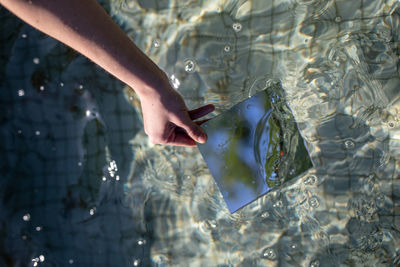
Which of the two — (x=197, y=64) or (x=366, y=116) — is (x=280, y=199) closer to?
(x=366, y=116)

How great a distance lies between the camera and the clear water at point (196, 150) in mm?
1493

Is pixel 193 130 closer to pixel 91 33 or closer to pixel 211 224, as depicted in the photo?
pixel 91 33

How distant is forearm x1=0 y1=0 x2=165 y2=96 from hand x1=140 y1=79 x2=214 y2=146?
0.04m

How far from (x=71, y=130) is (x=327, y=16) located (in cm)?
141

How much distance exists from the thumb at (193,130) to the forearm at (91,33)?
15cm

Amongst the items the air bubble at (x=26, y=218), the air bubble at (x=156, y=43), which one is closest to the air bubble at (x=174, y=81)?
the air bubble at (x=156, y=43)

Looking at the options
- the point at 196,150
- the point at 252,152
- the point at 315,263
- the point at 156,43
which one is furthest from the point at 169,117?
the point at 315,263

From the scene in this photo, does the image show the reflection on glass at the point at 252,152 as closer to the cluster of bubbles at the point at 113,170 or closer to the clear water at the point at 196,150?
the clear water at the point at 196,150

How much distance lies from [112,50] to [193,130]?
37 cm

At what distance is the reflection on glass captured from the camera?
122 centimetres

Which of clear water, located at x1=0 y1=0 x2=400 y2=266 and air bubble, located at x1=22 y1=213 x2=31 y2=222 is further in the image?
air bubble, located at x1=22 y1=213 x2=31 y2=222

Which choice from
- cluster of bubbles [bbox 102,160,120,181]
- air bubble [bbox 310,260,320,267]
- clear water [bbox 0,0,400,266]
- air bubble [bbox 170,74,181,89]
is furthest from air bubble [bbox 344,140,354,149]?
cluster of bubbles [bbox 102,160,120,181]

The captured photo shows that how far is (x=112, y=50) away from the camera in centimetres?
90

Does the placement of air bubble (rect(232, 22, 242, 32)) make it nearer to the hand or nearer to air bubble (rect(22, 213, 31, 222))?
the hand
